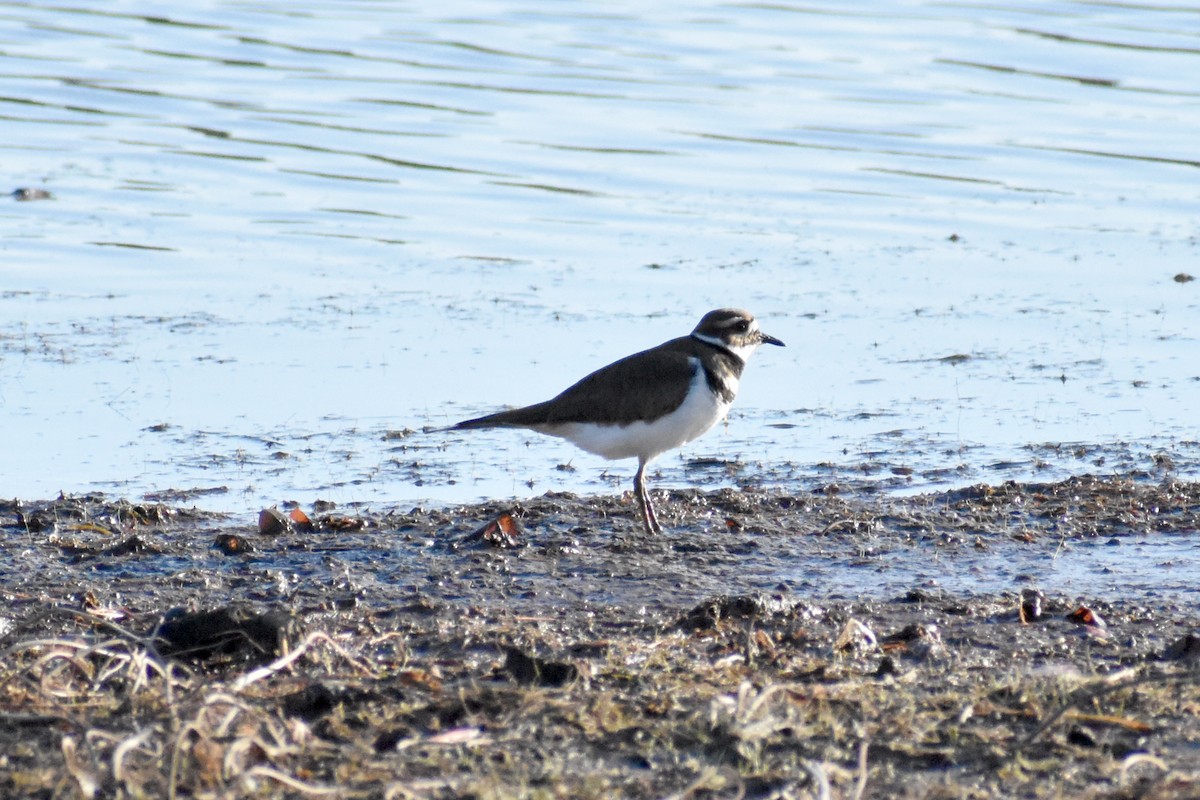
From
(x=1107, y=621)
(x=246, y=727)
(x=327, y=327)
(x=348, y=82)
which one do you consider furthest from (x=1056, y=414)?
(x=348, y=82)

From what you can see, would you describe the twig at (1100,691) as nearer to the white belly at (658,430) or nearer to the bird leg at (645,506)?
the bird leg at (645,506)

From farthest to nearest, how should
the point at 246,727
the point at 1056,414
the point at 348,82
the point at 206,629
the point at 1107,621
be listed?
the point at 348,82
the point at 1056,414
the point at 1107,621
the point at 206,629
the point at 246,727

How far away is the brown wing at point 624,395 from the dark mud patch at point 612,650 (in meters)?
0.39

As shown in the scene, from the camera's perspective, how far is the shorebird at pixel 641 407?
7492 mm

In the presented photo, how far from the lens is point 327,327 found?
10.4 metres

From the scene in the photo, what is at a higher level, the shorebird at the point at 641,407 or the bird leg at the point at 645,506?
the shorebird at the point at 641,407

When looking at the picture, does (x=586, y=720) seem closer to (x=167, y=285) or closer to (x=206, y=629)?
(x=206, y=629)

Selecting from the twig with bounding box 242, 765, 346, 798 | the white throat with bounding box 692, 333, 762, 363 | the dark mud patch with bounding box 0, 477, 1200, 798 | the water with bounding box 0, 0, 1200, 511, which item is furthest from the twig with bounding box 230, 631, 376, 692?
the white throat with bounding box 692, 333, 762, 363

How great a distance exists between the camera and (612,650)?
5.07 metres

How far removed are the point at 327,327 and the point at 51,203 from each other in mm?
3755

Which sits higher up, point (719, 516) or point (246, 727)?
point (246, 727)

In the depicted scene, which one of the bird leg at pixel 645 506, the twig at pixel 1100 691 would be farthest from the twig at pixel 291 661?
the bird leg at pixel 645 506

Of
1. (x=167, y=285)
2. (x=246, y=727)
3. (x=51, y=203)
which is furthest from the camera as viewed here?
(x=51, y=203)

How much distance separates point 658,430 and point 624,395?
21cm
